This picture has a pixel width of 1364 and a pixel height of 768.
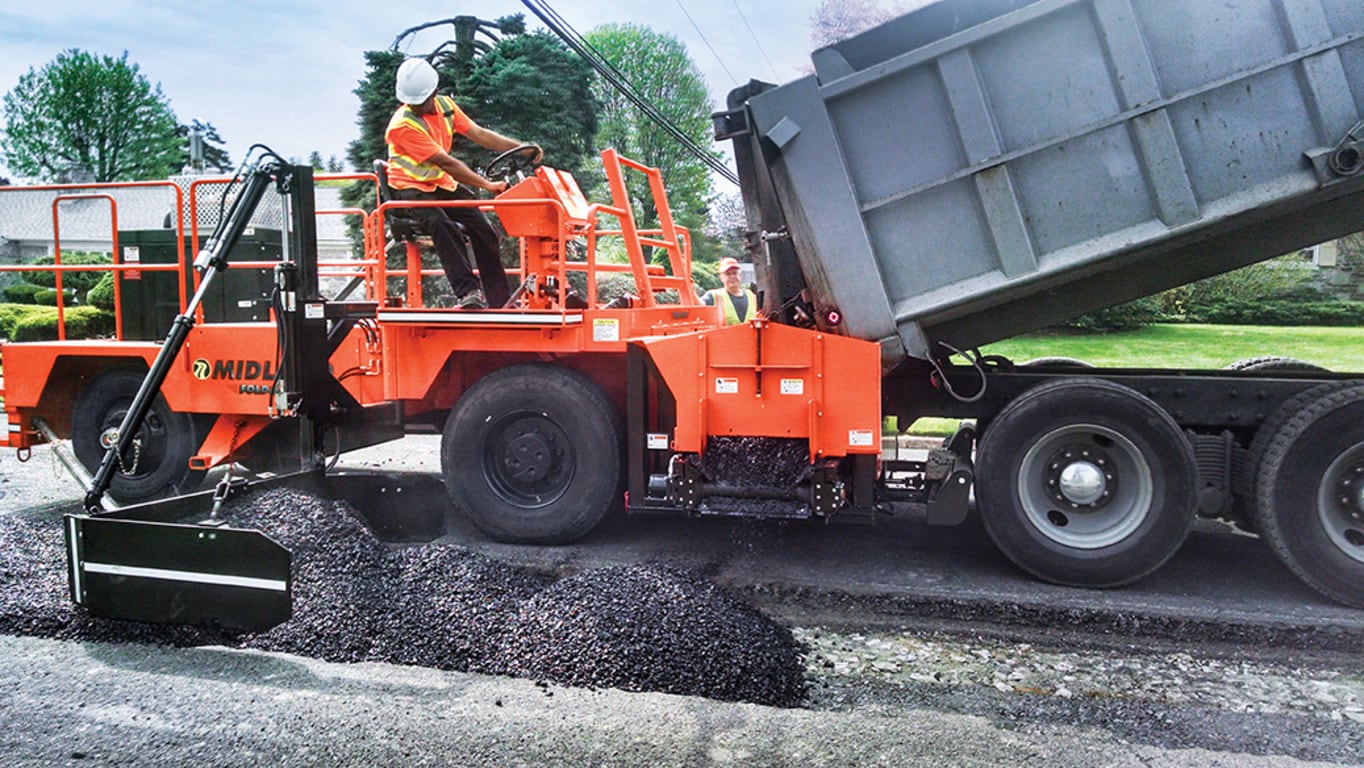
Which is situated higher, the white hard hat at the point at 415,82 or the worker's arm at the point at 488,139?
the white hard hat at the point at 415,82

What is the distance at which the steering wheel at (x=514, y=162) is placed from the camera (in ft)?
20.8

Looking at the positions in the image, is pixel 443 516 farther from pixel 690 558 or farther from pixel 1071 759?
pixel 1071 759

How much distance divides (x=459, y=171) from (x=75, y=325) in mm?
11770

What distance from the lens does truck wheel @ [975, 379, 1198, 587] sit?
5023mm

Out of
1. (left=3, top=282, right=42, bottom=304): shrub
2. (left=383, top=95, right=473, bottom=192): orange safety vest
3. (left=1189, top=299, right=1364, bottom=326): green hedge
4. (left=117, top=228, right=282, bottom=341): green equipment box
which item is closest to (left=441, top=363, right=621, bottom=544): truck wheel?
(left=383, top=95, right=473, bottom=192): orange safety vest

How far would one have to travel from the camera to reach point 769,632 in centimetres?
441

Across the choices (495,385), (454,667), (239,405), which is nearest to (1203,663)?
(454,667)

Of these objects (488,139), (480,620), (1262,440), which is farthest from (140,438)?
(1262,440)

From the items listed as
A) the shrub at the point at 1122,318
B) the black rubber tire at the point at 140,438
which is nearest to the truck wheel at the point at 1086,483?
the black rubber tire at the point at 140,438

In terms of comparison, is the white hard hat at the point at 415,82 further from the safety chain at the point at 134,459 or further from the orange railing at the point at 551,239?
the safety chain at the point at 134,459

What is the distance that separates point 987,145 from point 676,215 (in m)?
35.0

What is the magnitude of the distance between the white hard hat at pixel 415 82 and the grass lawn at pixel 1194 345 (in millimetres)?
6237

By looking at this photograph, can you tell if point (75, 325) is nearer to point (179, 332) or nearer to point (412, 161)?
point (412, 161)

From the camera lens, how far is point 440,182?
20.1 ft
